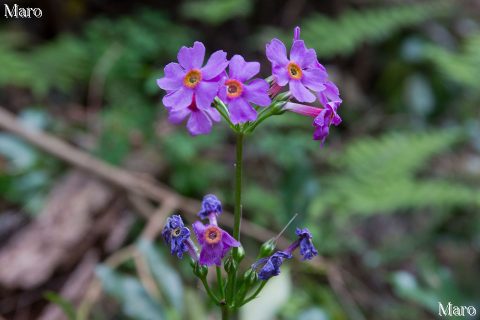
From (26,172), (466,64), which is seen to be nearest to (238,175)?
(26,172)

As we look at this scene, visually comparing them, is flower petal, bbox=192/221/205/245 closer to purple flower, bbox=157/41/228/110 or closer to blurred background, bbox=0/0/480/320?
purple flower, bbox=157/41/228/110

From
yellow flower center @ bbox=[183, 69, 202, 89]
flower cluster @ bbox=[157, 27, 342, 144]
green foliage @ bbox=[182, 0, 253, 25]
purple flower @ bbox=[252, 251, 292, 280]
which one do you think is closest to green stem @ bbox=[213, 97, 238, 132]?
flower cluster @ bbox=[157, 27, 342, 144]

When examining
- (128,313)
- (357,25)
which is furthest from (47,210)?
(357,25)

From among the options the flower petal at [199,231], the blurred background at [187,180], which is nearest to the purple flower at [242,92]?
the flower petal at [199,231]

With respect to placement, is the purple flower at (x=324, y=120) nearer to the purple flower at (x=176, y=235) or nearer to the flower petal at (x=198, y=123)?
the flower petal at (x=198, y=123)

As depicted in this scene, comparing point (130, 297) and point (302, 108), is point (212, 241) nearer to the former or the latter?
point (302, 108)
